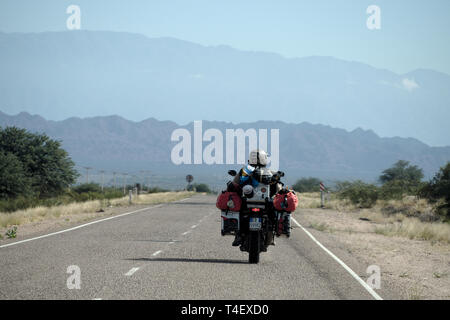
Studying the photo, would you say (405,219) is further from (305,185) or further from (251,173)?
(305,185)

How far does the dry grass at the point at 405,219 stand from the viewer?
991 inches

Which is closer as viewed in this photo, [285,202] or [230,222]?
[285,202]

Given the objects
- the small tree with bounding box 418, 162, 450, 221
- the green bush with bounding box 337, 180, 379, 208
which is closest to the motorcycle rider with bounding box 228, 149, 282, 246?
the small tree with bounding box 418, 162, 450, 221

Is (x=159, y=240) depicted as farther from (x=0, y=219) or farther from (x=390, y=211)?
(x=390, y=211)

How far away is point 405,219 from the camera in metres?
34.8

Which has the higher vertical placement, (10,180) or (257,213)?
(257,213)

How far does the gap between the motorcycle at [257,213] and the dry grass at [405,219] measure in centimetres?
1221

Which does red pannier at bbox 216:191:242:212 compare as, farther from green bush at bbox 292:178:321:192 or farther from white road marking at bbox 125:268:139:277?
green bush at bbox 292:178:321:192

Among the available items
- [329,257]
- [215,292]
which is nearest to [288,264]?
[329,257]

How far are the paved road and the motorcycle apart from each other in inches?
25.7

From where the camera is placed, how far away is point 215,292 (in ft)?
33.6

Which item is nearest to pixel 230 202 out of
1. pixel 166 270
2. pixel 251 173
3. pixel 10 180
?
pixel 251 173

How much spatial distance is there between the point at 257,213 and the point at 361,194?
3890 cm

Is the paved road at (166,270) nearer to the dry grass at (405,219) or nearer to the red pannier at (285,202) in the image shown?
the red pannier at (285,202)
